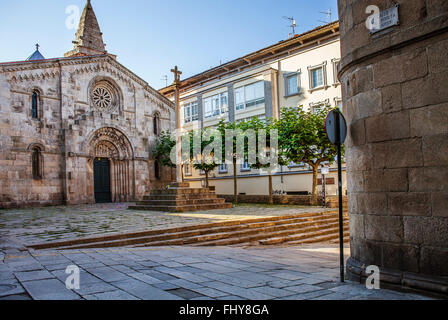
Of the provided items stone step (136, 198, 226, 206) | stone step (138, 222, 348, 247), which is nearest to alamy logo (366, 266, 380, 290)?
stone step (138, 222, 348, 247)

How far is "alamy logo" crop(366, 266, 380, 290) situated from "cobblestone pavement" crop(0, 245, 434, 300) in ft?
0.43

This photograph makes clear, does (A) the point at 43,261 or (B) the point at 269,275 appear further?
(A) the point at 43,261

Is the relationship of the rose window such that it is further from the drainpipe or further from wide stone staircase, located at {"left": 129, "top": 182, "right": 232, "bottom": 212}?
wide stone staircase, located at {"left": 129, "top": 182, "right": 232, "bottom": 212}

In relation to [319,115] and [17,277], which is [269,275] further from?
[319,115]

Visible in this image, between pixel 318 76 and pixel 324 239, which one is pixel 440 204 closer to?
pixel 324 239

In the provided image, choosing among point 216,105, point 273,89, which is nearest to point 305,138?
point 273,89

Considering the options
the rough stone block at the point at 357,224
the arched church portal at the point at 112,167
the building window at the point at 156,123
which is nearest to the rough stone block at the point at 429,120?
the rough stone block at the point at 357,224

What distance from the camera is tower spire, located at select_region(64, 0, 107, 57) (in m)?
40.9

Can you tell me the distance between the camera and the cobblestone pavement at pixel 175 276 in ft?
15.7

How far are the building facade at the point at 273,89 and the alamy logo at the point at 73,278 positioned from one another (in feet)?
62.6

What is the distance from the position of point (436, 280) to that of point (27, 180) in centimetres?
2456

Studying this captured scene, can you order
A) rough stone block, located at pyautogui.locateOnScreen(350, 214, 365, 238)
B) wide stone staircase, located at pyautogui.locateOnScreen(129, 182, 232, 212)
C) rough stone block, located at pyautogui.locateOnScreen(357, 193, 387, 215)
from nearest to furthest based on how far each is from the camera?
rough stone block, located at pyautogui.locateOnScreen(357, 193, 387, 215)
rough stone block, located at pyautogui.locateOnScreen(350, 214, 365, 238)
wide stone staircase, located at pyautogui.locateOnScreen(129, 182, 232, 212)
